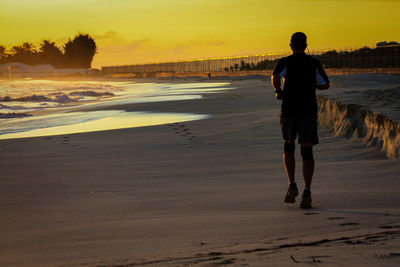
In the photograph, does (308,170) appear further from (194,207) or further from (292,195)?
(194,207)

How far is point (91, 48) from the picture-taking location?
19875 centimetres

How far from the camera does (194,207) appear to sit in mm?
4770

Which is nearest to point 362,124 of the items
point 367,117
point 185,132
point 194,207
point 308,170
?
point 367,117

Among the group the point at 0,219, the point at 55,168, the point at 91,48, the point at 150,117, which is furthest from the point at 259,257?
the point at 91,48

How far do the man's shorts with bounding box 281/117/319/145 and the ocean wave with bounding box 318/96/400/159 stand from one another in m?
2.18

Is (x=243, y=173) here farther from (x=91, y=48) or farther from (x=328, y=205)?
(x=91, y=48)

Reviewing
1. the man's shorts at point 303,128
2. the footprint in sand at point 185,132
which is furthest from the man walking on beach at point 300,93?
the footprint in sand at point 185,132

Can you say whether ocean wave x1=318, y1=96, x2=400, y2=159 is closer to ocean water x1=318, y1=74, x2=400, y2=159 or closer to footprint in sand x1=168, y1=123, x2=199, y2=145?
ocean water x1=318, y1=74, x2=400, y2=159

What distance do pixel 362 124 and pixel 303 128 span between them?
3854mm

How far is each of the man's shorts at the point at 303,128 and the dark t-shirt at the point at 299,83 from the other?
0.04m

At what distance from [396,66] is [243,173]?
34184 millimetres

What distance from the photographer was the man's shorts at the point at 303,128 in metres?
4.74

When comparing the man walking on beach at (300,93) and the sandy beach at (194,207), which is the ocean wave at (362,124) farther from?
the man walking on beach at (300,93)

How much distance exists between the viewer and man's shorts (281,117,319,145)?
4.74m
